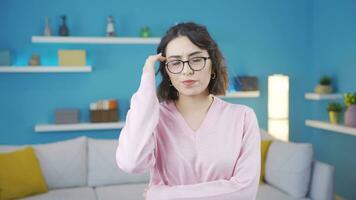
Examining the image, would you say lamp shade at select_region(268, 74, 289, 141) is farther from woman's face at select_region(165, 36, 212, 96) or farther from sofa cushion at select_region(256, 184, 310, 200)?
woman's face at select_region(165, 36, 212, 96)

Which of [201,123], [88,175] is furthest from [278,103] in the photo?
[201,123]

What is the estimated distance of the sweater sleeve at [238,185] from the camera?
1.03 meters

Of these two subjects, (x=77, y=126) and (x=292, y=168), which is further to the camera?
(x=77, y=126)

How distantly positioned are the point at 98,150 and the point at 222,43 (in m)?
1.84

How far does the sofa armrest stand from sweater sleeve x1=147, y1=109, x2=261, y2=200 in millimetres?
1941

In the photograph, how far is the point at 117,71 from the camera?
405 cm

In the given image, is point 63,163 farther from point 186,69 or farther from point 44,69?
point 186,69

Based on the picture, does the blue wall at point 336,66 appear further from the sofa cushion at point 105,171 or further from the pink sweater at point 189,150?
the pink sweater at point 189,150

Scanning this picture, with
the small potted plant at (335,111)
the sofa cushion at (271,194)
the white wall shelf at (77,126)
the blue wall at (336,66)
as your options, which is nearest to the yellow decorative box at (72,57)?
the white wall shelf at (77,126)

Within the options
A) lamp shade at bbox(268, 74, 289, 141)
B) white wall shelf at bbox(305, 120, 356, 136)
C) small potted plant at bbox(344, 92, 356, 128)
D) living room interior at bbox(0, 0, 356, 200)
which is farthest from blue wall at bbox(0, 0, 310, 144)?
small potted plant at bbox(344, 92, 356, 128)

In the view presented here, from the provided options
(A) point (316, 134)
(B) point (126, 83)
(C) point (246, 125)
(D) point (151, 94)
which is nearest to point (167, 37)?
(D) point (151, 94)

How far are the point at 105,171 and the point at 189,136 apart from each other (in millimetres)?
2349

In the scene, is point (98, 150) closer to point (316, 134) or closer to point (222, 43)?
point (222, 43)

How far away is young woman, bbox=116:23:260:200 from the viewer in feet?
3.35
